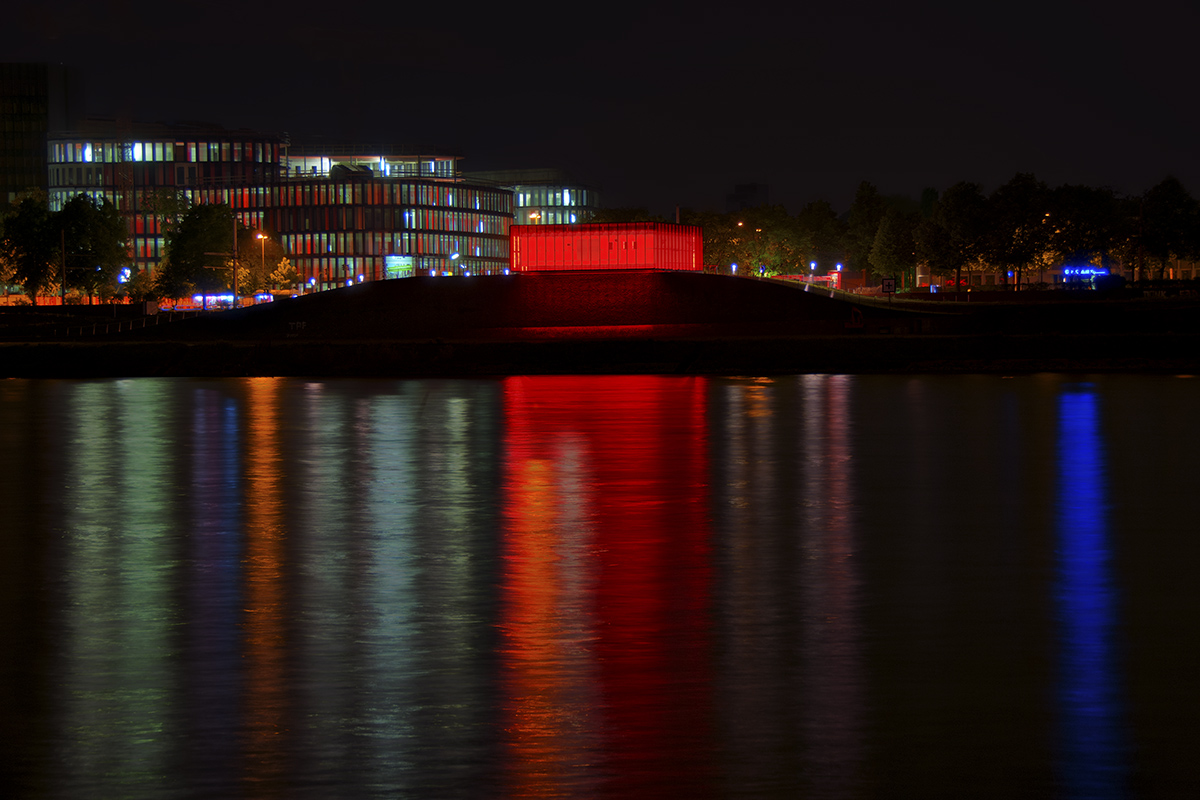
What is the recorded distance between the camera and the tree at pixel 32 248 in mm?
144875

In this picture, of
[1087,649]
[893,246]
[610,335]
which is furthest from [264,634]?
[893,246]

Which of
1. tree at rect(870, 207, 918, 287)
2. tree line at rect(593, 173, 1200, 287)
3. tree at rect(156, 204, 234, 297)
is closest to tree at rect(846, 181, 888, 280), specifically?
tree at rect(870, 207, 918, 287)

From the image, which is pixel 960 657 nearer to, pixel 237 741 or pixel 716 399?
pixel 237 741

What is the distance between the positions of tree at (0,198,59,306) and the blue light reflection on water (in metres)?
135

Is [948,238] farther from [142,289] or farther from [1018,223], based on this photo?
[142,289]

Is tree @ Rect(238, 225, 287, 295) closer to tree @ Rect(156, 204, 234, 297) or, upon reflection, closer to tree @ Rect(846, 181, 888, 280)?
tree @ Rect(156, 204, 234, 297)

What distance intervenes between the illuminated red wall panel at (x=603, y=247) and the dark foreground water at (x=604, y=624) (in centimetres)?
9996

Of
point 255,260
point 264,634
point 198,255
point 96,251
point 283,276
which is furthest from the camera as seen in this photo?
point 283,276

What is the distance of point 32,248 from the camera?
14512 centimetres

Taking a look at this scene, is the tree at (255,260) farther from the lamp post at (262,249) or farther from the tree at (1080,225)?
the tree at (1080,225)

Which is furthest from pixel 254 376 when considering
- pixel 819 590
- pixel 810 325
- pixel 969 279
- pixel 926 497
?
pixel 969 279

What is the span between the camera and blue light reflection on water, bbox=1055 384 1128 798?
37.4ft

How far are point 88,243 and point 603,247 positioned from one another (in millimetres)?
58232

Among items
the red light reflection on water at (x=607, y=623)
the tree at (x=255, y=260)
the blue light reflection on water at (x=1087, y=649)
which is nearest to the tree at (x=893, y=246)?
the tree at (x=255, y=260)
